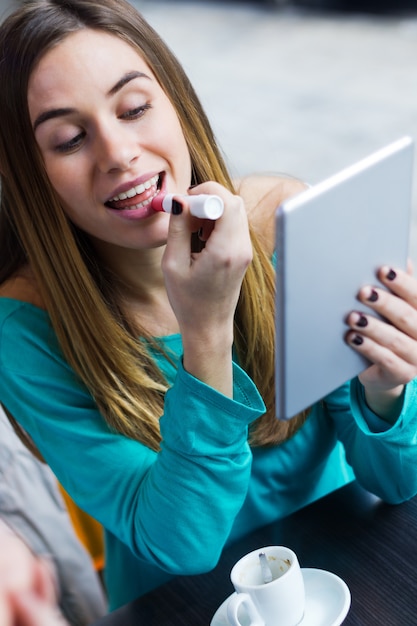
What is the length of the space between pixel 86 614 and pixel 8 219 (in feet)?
2.24

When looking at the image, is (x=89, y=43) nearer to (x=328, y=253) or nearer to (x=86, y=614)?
(x=328, y=253)

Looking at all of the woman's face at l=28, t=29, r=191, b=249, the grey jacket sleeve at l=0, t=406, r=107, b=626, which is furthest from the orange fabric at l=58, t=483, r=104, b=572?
the woman's face at l=28, t=29, r=191, b=249

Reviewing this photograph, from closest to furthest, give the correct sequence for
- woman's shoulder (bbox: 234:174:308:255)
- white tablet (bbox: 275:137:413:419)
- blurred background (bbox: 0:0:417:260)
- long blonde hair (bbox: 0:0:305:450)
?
white tablet (bbox: 275:137:413:419) < long blonde hair (bbox: 0:0:305:450) < woman's shoulder (bbox: 234:174:308:255) < blurred background (bbox: 0:0:417:260)

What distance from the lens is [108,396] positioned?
1.07m

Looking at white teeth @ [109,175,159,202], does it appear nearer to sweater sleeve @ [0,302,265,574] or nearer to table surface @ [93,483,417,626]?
sweater sleeve @ [0,302,265,574]

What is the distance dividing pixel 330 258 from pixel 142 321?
50 centimetres

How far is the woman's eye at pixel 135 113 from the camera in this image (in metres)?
1.00

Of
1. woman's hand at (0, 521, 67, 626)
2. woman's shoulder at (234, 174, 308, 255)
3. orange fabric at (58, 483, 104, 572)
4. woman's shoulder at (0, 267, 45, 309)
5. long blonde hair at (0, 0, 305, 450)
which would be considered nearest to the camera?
woman's hand at (0, 521, 67, 626)

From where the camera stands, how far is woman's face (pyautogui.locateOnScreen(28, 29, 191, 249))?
3.18ft

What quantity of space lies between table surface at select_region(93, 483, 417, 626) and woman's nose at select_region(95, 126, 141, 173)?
47 cm

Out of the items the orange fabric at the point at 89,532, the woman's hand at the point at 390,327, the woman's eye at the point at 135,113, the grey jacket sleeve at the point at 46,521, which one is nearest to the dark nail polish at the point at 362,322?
the woman's hand at the point at 390,327

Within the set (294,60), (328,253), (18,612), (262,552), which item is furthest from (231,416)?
(294,60)

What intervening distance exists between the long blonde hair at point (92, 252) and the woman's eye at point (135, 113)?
0.20 ft

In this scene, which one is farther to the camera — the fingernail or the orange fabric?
the orange fabric
